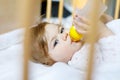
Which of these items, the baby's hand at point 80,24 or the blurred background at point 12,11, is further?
the blurred background at point 12,11

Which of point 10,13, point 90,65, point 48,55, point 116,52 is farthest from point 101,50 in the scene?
point 10,13

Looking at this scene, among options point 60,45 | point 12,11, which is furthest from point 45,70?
point 12,11

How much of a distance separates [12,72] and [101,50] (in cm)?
29

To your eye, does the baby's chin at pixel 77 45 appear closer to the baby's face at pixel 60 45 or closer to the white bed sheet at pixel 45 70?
the baby's face at pixel 60 45

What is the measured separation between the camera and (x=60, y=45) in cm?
109

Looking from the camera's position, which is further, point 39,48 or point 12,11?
point 12,11

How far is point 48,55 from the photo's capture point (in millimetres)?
1124

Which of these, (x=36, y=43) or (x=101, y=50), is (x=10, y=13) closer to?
(x=36, y=43)

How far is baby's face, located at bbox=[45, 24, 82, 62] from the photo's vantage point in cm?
109

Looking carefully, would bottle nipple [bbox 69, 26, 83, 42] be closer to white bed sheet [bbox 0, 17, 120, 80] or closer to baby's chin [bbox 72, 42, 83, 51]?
baby's chin [bbox 72, 42, 83, 51]

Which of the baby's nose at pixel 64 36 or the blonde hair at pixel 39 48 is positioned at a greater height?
the baby's nose at pixel 64 36

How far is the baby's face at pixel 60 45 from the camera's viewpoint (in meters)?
1.09

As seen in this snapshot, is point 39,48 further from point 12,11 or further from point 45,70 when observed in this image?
point 12,11

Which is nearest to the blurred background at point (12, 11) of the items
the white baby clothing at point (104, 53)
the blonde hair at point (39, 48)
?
the blonde hair at point (39, 48)
